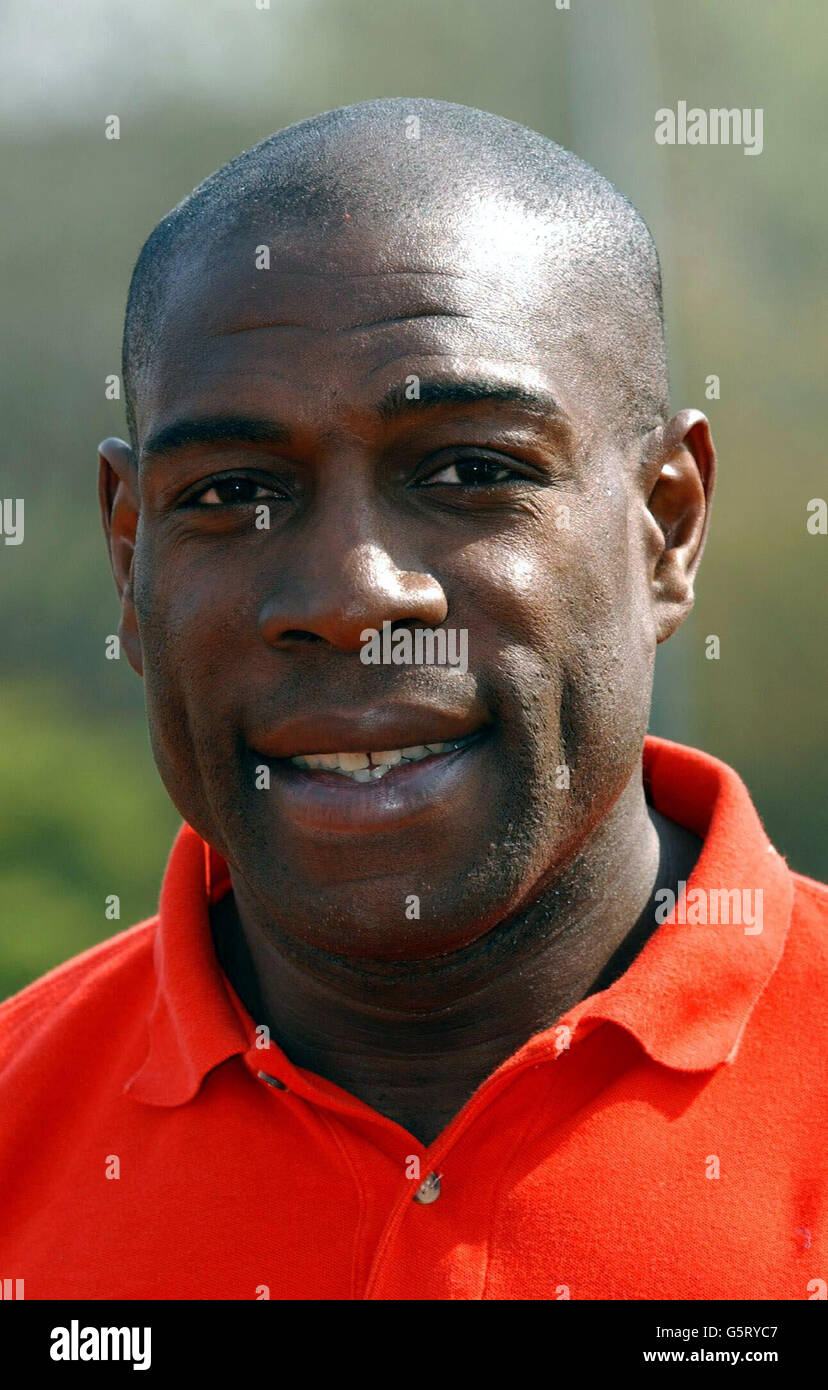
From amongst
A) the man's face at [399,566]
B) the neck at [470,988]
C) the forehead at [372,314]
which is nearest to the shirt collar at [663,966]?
the neck at [470,988]

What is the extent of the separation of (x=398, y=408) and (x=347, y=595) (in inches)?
10.8

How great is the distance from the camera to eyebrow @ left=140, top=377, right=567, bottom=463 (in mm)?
2129

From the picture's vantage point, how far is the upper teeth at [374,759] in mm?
2143

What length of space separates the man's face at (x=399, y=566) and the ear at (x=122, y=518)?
353mm

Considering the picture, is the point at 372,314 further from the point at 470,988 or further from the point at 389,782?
the point at 470,988

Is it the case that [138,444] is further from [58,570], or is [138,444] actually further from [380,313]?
[58,570]

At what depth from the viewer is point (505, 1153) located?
7.12 ft

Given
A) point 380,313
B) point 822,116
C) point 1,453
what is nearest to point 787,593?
point 822,116

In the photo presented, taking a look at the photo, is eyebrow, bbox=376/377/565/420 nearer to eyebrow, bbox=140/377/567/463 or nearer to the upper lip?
eyebrow, bbox=140/377/567/463

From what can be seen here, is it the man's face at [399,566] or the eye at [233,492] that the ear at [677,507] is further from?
the eye at [233,492]

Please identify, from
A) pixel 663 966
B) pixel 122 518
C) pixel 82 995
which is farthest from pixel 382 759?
pixel 82 995

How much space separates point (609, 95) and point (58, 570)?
2.41 meters

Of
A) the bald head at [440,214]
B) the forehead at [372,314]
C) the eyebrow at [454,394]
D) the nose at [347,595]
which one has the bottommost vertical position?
the nose at [347,595]

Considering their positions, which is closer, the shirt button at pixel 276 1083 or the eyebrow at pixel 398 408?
the eyebrow at pixel 398 408
